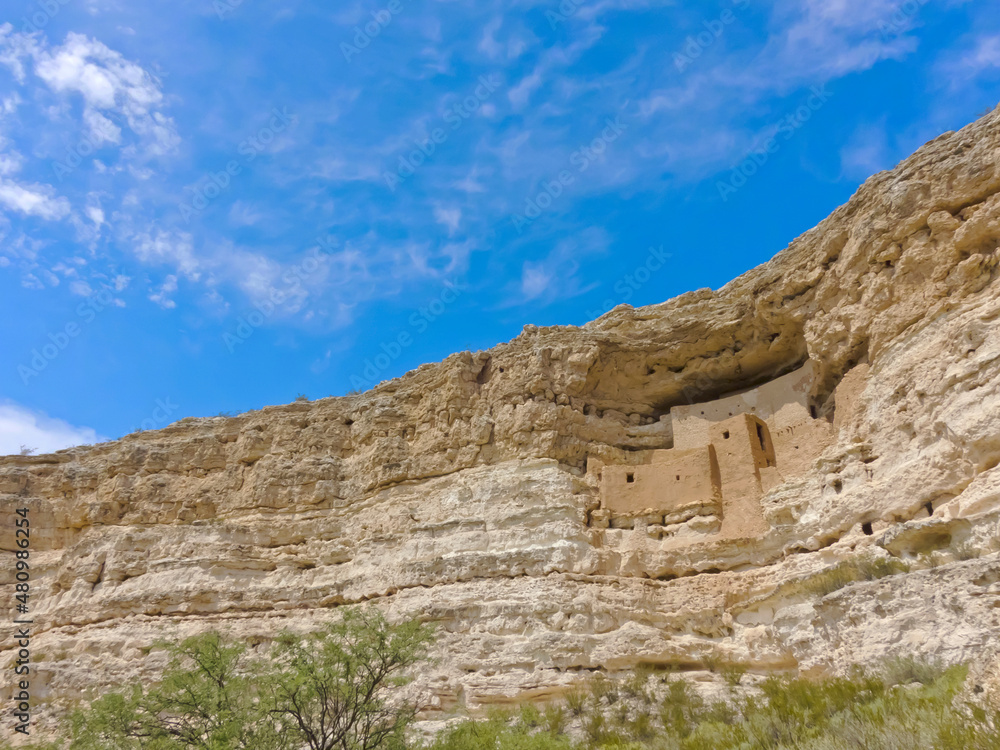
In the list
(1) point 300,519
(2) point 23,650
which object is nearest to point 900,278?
(1) point 300,519

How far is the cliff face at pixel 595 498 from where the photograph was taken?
1147 centimetres

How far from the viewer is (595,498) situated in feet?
54.4

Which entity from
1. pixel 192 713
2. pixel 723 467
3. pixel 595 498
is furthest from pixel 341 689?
pixel 723 467

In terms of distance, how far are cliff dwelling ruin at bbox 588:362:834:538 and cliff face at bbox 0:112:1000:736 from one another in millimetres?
312

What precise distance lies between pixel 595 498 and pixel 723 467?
2.60 meters

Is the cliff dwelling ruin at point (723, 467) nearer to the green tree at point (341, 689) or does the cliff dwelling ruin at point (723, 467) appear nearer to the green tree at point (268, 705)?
the green tree at point (268, 705)

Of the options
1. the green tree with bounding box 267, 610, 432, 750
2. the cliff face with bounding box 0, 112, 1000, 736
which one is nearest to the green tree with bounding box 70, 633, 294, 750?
the green tree with bounding box 267, 610, 432, 750

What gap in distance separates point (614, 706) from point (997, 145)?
10448 millimetres

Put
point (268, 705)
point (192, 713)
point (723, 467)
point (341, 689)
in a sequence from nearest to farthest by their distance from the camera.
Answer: point (268, 705) < point (341, 689) < point (192, 713) < point (723, 467)

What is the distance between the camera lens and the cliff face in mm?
11469

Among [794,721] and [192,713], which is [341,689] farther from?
[794,721]

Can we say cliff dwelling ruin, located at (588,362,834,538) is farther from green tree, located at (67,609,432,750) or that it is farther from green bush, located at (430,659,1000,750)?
green tree, located at (67,609,432,750)

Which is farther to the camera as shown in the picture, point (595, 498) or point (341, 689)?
point (595, 498)

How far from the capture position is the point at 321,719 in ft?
30.5
